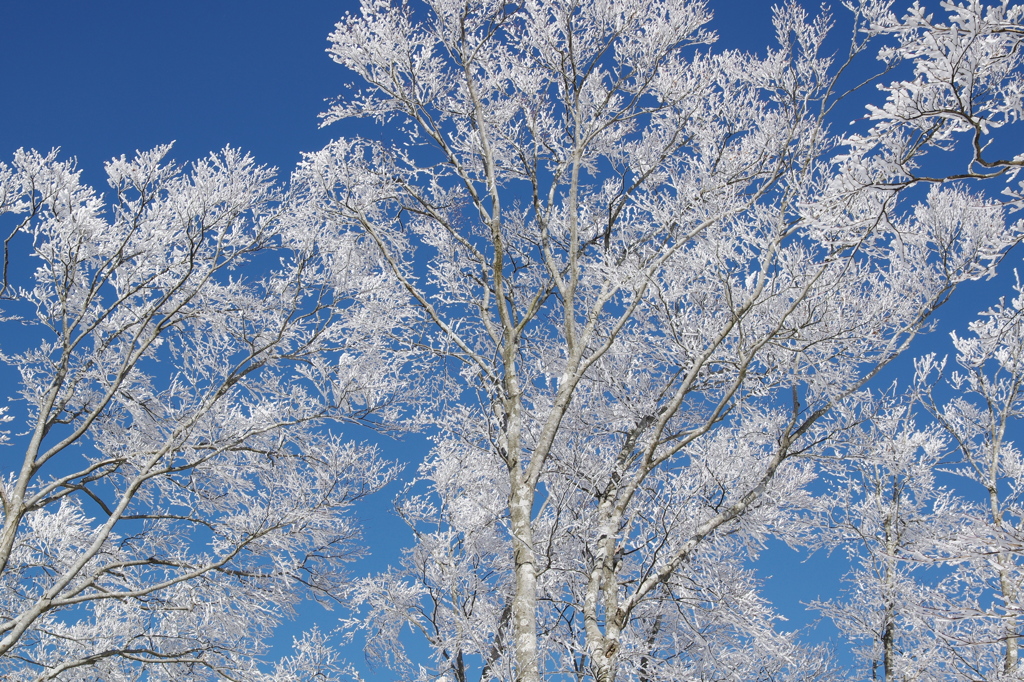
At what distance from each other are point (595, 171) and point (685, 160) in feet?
3.13

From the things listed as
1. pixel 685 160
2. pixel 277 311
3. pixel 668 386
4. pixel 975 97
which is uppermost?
pixel 685 160

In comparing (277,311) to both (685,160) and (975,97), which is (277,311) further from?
(975,97)

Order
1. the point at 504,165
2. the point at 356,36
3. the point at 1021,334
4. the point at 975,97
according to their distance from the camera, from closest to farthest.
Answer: the point at 975,97
the point at 356,36
the point at 504,165
the point at 1021,334

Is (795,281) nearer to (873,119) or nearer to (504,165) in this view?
(873,119)

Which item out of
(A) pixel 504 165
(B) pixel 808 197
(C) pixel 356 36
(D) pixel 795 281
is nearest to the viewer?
(D) pixel 795 281

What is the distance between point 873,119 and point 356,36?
5354 mm

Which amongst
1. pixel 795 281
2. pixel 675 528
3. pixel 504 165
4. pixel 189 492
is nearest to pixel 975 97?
pixel 795 281

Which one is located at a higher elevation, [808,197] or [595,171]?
[595,171]

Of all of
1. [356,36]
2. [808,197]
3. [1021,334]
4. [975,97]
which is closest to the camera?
[975,97]

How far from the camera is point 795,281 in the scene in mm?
5820

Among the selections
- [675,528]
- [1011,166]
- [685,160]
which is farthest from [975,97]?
[685,160]

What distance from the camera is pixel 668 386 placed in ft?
25.6

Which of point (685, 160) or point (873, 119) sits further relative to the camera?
point (685, 160)

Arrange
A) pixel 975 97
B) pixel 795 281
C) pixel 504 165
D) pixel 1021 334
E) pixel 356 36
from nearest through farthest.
Answer: pixel 975 97, pixel 795 281, pixel 356 36, pixel 504 165, pixel 1021 334
